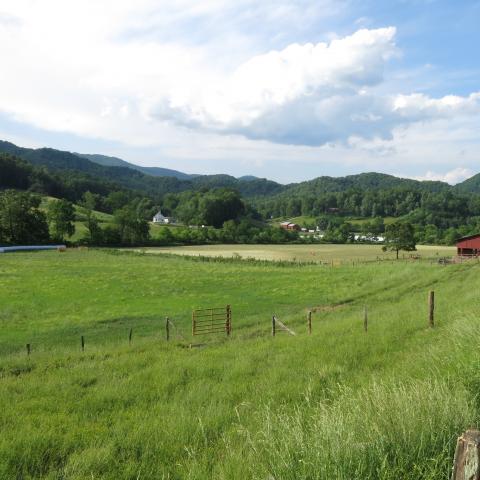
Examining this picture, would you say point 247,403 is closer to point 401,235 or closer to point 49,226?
point 401,235

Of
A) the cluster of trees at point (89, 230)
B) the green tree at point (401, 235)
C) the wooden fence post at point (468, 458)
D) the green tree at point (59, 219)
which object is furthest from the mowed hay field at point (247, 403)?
the green tree at point (59, 219)

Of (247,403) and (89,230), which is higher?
(89,230)

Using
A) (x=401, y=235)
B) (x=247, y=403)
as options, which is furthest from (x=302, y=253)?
(x=247, y=403)

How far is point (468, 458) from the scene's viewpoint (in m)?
3.77

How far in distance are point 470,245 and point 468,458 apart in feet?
265

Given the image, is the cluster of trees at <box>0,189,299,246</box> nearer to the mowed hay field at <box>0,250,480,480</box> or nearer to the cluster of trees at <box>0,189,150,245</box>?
the cluster of trees at <box>0,189,150,245</box>

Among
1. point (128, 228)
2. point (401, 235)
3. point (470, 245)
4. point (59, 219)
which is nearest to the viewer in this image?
point (470, 245)

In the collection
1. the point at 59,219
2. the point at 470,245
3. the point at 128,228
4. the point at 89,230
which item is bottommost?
the point at 470,245

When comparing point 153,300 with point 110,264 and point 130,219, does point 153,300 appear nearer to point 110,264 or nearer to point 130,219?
point 110,264

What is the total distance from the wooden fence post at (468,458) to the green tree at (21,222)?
107m

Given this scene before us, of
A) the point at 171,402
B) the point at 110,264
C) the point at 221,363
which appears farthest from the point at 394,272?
the point at 171,402

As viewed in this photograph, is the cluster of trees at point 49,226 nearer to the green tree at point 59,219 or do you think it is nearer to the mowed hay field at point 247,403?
the green tree at point 59,219

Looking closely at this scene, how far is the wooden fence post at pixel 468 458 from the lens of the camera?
3.73 m

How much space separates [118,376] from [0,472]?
5.63 meters
